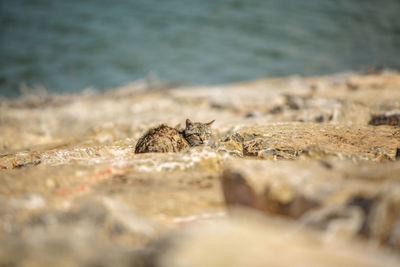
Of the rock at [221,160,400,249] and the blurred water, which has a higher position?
the blurred water

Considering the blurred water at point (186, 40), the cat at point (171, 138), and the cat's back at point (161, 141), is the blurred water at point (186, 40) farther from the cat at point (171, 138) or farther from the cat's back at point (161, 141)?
the cat's back at point (161, 141)

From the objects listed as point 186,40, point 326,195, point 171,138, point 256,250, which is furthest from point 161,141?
point 186,40

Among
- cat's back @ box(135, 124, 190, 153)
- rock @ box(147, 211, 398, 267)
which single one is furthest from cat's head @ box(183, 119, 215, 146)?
rock @ box(147, 211, 398, 267)

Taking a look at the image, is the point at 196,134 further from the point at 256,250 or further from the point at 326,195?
the point at 256,250

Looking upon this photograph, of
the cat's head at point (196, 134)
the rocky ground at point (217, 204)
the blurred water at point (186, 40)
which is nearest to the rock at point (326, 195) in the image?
the rocky ground at point (217, 204)

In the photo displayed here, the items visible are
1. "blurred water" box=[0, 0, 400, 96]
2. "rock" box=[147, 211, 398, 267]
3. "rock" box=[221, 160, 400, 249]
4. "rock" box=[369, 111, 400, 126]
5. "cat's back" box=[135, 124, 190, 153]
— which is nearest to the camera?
"rock" box=[147, 211, 398, 267]

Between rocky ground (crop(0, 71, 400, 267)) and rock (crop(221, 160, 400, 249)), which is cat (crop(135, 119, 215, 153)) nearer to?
rocky ground (crop(0, 71, 400, 267))

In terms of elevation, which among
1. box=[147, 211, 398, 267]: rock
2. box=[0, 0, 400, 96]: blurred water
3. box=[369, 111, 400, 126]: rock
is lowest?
box=[147, 211, 398, 267]: rock
